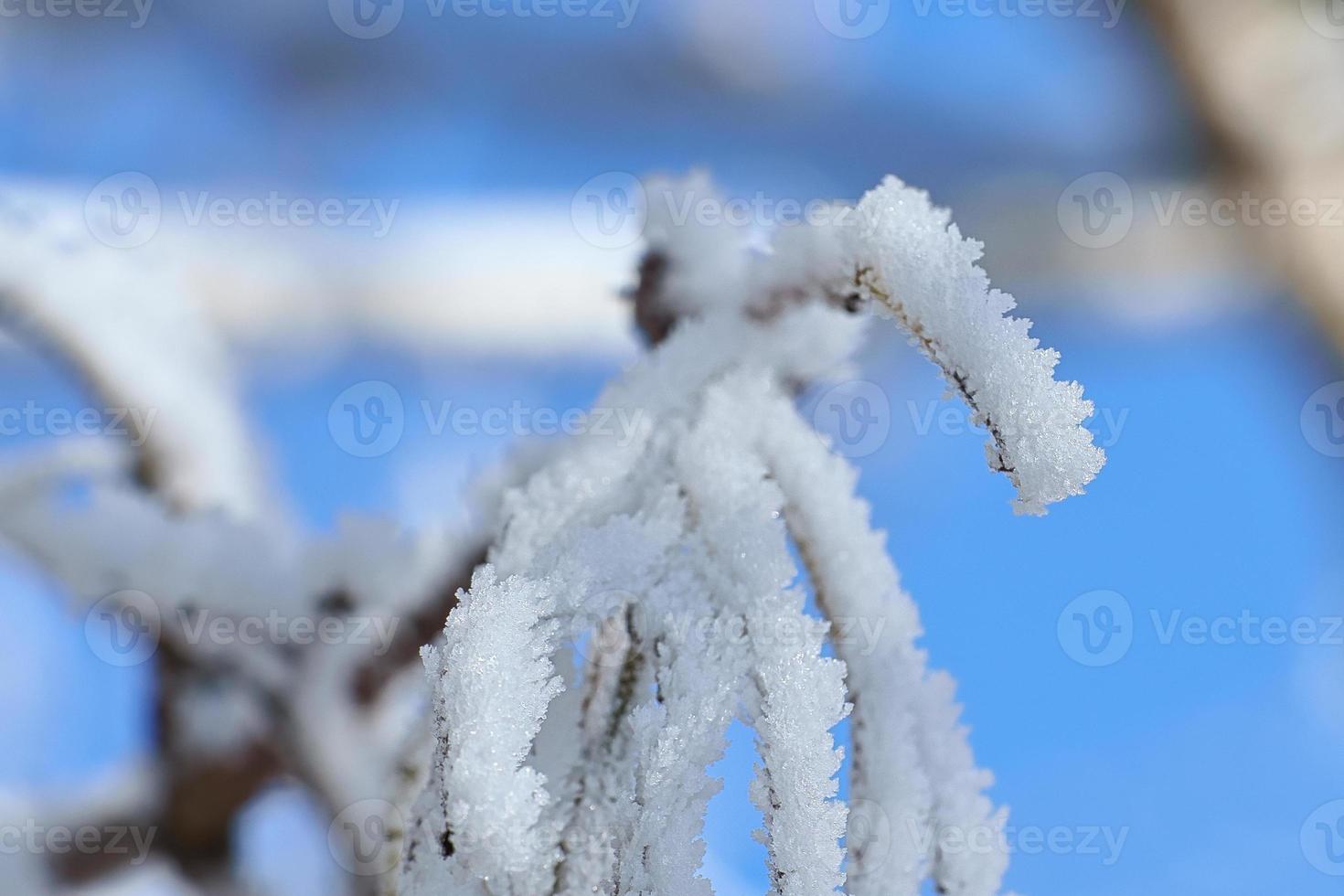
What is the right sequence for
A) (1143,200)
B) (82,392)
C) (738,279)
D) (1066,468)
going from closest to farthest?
(1066,468) < (738,279) < (82,392) < (1143,200)

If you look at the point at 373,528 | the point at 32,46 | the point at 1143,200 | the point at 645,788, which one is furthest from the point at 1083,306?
the point at 32,46

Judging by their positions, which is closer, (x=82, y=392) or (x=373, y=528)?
(x=373, y=528)

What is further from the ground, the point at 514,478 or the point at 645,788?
the point at 514,478

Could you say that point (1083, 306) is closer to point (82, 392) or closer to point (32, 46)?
point (82, 392)

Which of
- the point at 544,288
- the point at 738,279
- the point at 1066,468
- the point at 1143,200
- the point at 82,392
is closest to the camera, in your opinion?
the point at 1066,468

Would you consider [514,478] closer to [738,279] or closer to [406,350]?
[738,279]

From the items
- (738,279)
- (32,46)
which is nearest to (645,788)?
A: (738,279)

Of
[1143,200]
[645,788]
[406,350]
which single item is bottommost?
[645,788]
